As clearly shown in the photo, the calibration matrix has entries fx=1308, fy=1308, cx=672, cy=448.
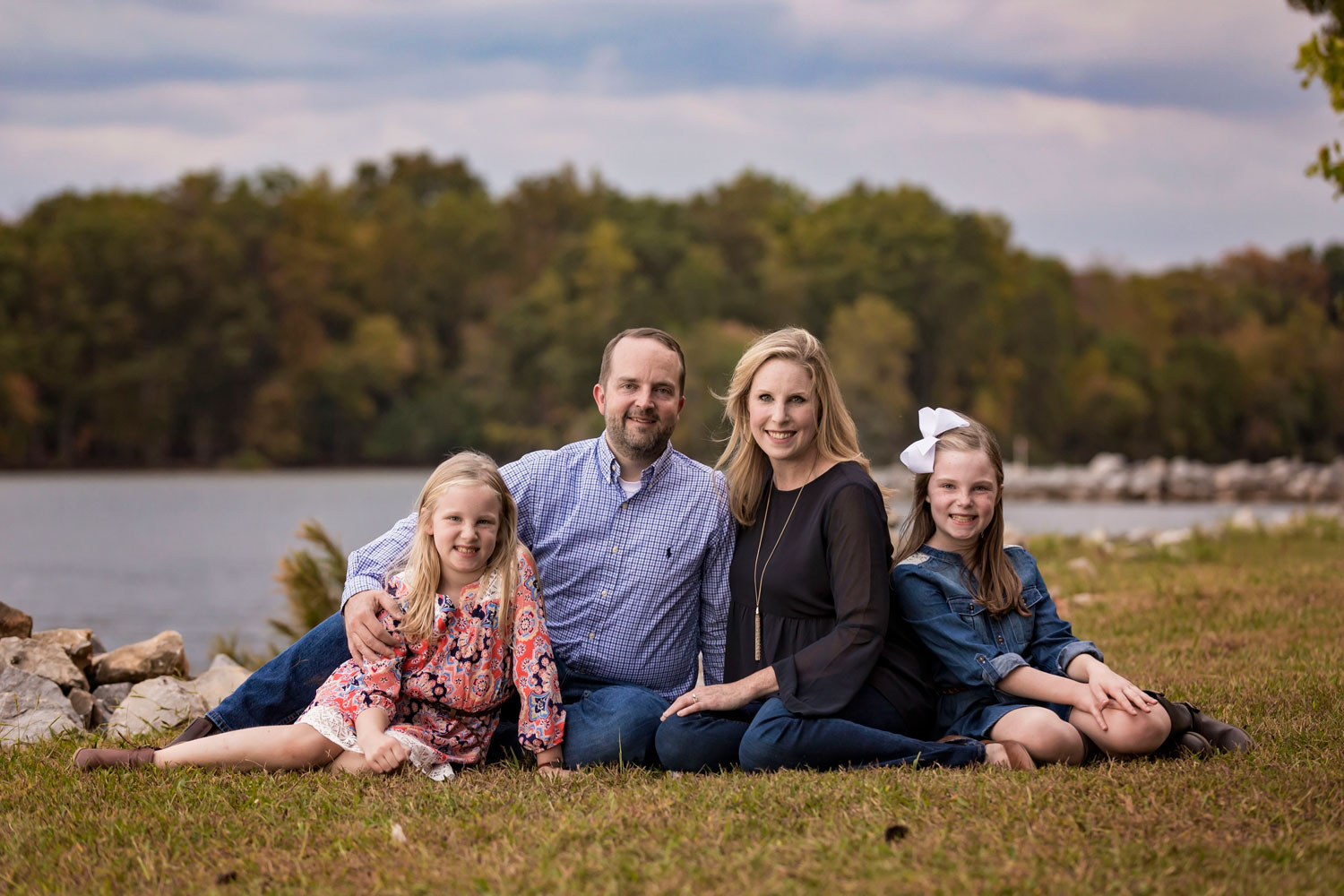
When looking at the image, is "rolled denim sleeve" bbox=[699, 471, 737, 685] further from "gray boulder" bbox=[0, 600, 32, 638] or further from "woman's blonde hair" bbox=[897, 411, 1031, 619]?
"gray boulder" bbox=[0, 600, 32, 638]

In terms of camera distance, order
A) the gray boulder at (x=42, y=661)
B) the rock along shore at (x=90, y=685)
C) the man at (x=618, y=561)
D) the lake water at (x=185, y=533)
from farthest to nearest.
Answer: the lake water at (x=185, y=533), the gray boulder at (x=42, y=661), the rock along shore at (x=90, y=685), the man at (x=618, y=561)

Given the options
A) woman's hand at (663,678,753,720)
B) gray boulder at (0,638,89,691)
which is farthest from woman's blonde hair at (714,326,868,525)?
gray boulder at (0,638,89,691)

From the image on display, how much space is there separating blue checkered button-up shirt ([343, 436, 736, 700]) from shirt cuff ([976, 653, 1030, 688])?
0.95m

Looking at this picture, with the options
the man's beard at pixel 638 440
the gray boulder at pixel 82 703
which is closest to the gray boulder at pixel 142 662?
the gray boulder at pixel 82 703

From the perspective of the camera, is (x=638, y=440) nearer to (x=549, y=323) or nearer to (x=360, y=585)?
(x=360, y=585)

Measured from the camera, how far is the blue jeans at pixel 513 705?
4340mm

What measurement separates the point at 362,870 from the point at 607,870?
62 centimetres

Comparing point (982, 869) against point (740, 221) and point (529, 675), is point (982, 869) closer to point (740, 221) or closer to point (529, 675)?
point (529, 675)

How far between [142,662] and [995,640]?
162 inches

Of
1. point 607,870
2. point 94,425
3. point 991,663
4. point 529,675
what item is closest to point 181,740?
point 529,675

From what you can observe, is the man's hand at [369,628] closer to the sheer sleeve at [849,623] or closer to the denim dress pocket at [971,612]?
the sheer sleeve at [849,623]

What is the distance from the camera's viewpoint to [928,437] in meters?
4.47

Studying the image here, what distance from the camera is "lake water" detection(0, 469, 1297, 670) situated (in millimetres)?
14297

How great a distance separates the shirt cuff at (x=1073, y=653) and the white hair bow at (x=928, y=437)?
73 centimetres
